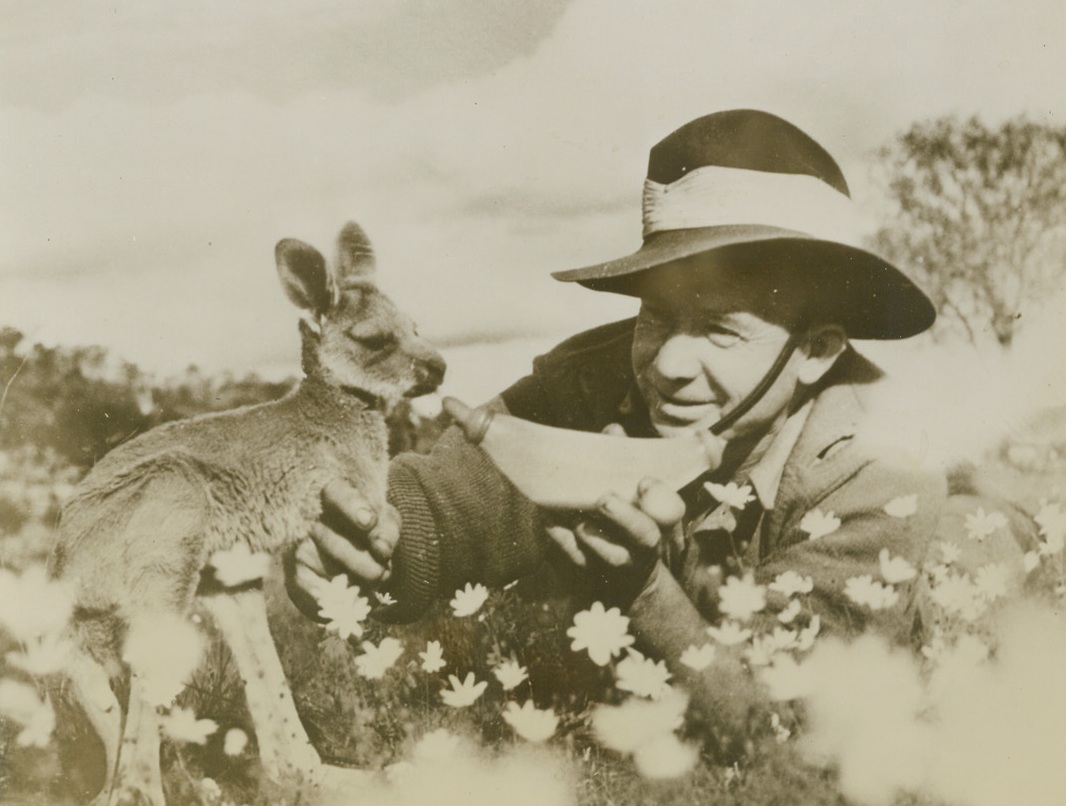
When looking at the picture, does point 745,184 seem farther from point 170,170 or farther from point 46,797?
point 46,797

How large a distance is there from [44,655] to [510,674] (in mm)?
1624

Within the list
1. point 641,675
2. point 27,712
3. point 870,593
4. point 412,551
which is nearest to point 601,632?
point 641,675

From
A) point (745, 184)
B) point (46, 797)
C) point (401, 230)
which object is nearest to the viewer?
point (745, 184)

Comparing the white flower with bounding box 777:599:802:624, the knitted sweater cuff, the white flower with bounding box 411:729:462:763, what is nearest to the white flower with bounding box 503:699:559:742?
the white flower with bounding box 411:729:462:763

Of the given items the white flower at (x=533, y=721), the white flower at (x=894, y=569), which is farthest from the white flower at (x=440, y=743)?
the white flower at (x=894, y=569)

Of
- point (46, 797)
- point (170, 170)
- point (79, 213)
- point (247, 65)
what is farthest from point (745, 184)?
point (46, 797)

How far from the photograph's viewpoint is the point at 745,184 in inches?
128

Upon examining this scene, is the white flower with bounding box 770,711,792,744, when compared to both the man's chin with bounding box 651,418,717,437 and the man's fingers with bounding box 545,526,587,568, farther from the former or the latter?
the man's chin with bounding box 651,418,717,437

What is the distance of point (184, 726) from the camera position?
3.58m

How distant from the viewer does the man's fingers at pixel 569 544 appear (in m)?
3.42

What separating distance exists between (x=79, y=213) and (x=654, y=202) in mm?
1965

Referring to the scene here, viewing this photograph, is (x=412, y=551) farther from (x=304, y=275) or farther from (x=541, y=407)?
(x=304, y=275)

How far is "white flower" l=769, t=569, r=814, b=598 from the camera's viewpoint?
3.42 metres

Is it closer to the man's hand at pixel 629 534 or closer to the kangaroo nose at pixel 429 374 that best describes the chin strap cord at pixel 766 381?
the man's hand at pixel 629 534
